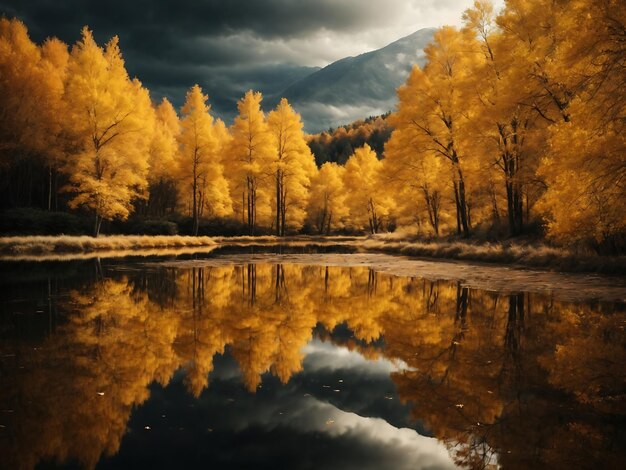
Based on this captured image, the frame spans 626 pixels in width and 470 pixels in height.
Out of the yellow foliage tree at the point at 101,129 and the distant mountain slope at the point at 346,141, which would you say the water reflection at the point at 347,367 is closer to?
the yellow foliage tree at the point at 101,129

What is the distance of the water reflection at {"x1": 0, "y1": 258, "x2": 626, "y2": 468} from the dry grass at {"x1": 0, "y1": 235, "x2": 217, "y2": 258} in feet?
41.5

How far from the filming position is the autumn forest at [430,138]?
37.6ft

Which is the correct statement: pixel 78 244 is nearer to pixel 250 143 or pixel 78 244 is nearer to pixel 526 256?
pixel 250 143

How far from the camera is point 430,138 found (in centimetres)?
2400

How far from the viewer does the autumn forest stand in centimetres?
1145

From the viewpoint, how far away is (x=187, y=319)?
7.88 metres

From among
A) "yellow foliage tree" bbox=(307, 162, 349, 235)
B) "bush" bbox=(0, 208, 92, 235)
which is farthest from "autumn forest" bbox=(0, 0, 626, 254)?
"yellow foliage tree" bbox=(307, 162, 349, 235)

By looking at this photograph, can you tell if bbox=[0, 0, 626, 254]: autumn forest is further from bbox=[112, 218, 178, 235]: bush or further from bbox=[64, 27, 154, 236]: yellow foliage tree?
bbox=[112, 218, 178, 235]: bush

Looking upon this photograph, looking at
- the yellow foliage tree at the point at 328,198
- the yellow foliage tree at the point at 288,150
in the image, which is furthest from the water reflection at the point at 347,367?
the yellow foliage tree at the point at 328,198

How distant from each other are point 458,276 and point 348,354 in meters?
8.98

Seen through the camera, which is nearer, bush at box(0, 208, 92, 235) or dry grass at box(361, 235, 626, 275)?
dry grass at box(361, 235, 626, 275)

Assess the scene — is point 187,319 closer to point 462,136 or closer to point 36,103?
point 462,136

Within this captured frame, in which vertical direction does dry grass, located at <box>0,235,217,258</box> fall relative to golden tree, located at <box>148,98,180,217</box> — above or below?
below

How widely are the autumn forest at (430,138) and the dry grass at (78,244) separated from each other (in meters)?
1.59
